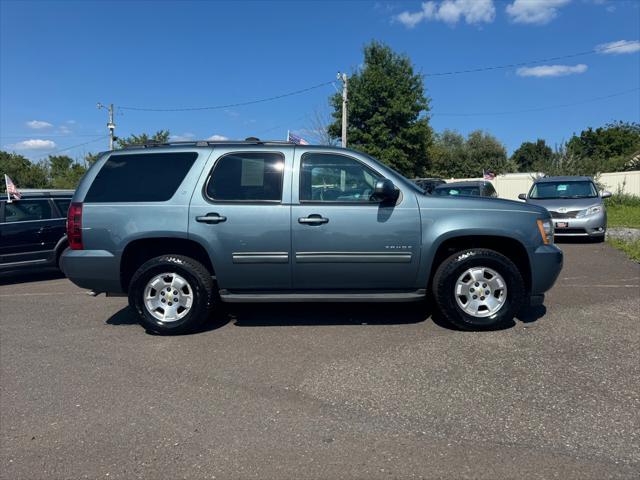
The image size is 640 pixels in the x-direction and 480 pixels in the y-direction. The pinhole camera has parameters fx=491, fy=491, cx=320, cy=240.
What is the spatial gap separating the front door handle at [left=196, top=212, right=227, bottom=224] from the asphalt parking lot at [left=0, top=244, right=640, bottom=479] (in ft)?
3.99

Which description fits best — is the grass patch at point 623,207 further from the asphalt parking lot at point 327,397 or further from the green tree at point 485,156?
the green tree at point 485,156

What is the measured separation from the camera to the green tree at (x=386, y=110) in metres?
29.8

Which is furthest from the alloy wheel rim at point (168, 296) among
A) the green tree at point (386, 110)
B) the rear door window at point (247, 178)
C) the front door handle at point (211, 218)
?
the green tree at point (386, 110)

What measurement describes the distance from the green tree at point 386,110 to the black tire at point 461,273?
25.1 metres

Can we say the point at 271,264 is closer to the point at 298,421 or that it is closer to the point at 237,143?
the point at 237,143

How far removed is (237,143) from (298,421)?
3.12m

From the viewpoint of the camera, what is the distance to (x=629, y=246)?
10.3m

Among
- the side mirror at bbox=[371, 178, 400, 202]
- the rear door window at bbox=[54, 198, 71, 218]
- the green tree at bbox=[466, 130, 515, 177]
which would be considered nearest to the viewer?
the side mirror at bbox=[371, 178, 400, 202]

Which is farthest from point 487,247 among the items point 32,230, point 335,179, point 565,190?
point 565,190

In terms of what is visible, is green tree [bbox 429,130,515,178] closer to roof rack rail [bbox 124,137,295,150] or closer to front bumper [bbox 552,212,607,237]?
front bumper [bbox 552,212,607,237]

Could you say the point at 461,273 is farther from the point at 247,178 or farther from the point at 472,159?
the point at 472,159

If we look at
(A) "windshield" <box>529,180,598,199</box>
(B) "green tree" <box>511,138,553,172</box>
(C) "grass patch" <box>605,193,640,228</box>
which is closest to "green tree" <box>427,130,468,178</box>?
(B) "green tree" <box>511,138,553,172</box>

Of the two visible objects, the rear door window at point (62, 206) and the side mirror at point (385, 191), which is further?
the rear door window at point (62, 206)

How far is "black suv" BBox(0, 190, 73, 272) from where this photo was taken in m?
8.70
